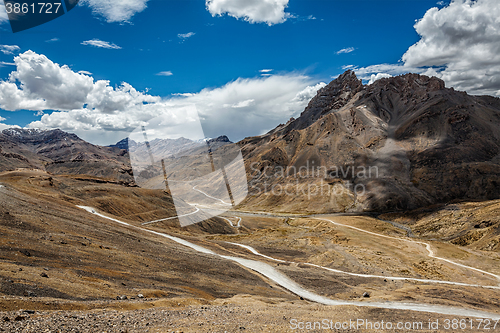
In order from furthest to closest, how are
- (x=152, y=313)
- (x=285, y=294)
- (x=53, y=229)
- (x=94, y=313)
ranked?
(x=285, y=294), (x=53, y=229), (x=152, y=313), (x=94, y=313)

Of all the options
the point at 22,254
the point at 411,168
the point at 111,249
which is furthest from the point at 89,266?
the point at 411,168

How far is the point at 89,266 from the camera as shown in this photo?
2103cm

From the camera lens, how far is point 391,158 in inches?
5753

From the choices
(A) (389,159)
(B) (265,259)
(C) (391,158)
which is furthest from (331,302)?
(C) (391,158)

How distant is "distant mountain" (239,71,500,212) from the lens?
4702 inches

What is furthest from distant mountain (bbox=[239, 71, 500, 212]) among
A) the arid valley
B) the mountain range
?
the arid valley

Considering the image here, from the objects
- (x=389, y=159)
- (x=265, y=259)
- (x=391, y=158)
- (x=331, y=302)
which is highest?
(x=391, y=158)

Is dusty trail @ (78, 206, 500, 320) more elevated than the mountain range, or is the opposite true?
the mountain range

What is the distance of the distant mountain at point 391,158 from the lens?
119 metres

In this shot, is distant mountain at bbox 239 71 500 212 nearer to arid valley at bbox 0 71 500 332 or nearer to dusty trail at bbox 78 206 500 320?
arid valley at bbox 0 71 500 332

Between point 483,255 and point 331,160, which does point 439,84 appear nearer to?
point 331,160

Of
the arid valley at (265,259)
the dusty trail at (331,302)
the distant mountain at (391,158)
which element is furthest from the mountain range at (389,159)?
the dusty trail at (331,302)

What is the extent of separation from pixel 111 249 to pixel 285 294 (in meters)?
17.5

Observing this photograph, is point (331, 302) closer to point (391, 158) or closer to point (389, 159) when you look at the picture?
point (389, 159)
